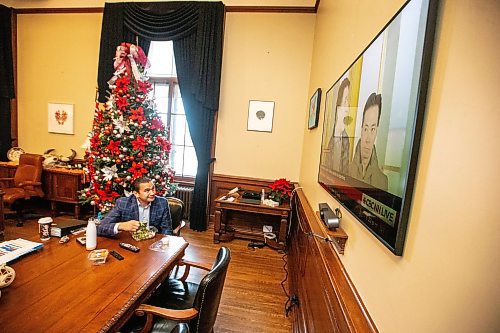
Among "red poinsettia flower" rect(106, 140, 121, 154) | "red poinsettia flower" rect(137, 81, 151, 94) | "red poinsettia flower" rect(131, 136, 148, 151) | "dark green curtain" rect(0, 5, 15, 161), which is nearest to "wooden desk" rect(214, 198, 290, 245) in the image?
"red poinsettia flower" rect(131, 136, 148, 151)

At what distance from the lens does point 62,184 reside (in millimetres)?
3969

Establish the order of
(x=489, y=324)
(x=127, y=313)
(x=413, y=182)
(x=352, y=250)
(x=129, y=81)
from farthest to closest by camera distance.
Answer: (x=129, y=81), (x=127, y=313), (x=352, y=250), (x=413, y=182), (x=489, y=324)

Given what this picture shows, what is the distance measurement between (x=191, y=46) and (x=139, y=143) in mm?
1890

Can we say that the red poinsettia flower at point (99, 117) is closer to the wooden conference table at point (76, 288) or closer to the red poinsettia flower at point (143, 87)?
the red poinsettia flower at point (143, 87)

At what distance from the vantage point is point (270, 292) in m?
2.41

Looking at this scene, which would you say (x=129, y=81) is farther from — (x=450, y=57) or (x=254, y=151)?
(x=450, y=57)

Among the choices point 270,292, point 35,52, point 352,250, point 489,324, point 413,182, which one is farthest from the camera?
point 35,52

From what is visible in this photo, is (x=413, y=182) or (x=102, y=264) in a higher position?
(x=413, y=182)

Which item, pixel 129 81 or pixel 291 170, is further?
pixel 291 170

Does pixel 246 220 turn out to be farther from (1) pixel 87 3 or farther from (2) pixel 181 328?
(1) pixel 87 3

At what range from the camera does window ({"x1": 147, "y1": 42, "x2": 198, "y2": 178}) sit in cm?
412

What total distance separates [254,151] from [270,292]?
2210 mm

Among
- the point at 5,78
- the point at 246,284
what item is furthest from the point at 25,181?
the point at 246,284

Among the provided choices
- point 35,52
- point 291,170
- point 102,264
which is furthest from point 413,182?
point 35,52
